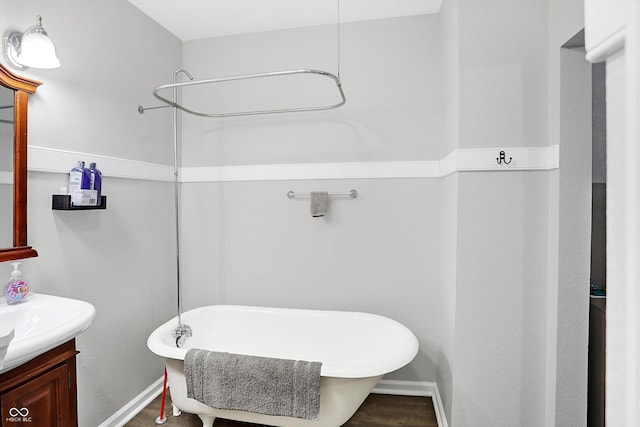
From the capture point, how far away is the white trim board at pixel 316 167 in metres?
1.71

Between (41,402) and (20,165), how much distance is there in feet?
3.29

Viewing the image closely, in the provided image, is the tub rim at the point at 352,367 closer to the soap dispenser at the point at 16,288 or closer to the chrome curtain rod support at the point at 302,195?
the soap dispenser at the point at 16,288

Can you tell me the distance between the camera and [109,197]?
2.05m

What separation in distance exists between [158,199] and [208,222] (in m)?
0.39

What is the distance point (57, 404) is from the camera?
52.7 inches

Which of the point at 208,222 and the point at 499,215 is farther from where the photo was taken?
the point at 208,222

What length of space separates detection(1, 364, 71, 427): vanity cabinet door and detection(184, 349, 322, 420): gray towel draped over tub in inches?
19.7

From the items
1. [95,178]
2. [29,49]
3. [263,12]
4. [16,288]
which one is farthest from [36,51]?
[263,12]

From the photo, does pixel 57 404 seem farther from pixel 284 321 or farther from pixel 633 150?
pixel 633 150

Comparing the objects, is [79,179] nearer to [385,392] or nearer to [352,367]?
[352,367]

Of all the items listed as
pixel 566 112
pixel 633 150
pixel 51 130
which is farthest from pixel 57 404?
pixel 566 112

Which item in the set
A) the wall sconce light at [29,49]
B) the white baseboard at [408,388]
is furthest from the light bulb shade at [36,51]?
the white baseboard at [408,388]

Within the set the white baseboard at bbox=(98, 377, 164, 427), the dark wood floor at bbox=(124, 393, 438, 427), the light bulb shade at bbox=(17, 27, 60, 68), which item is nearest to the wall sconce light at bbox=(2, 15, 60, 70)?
the light bulb shade at bbox=(17, 27, 60, 68)

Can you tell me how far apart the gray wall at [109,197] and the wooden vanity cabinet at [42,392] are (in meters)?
0.50
